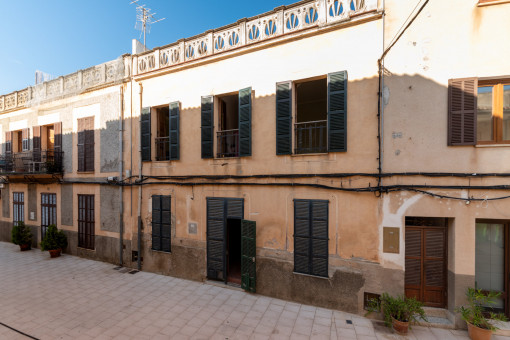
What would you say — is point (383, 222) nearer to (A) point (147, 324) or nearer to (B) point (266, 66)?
(B) point (266, 66)

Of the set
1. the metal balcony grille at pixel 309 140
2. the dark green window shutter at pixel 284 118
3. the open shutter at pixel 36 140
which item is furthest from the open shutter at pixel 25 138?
the metal balcony grille at pixel 309 140

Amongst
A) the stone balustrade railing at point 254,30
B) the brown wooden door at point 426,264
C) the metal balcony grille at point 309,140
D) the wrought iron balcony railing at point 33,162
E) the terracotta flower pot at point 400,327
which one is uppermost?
the stone balustrade railing at point 254,30

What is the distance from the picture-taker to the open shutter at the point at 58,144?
35.8ft

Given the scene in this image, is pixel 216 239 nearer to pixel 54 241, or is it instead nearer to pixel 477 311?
pixel 477 311

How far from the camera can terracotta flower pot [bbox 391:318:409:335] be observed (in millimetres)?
4988

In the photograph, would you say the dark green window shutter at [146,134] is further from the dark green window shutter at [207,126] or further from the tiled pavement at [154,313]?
the tiled pavement at [154,313]

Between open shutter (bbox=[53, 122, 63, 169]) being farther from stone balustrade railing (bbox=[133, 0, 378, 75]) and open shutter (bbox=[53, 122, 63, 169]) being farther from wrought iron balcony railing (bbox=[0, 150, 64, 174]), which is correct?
stone balustrade railing (bbox=[133, 0, 378, 75])

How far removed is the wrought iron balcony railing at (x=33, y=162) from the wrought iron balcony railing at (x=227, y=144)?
849cm

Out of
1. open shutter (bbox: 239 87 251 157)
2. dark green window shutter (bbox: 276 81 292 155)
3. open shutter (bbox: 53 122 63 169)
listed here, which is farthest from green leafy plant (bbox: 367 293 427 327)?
open shutter (bbox: 53 122 63 169)

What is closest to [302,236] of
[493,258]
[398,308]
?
[398,308]

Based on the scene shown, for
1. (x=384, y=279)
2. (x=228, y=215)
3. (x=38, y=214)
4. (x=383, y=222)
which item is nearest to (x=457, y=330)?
(x=384, y=279)

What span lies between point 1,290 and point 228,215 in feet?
24.9

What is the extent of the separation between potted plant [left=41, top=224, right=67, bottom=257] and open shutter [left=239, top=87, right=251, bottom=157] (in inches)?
384

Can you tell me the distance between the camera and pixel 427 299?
5.77m
